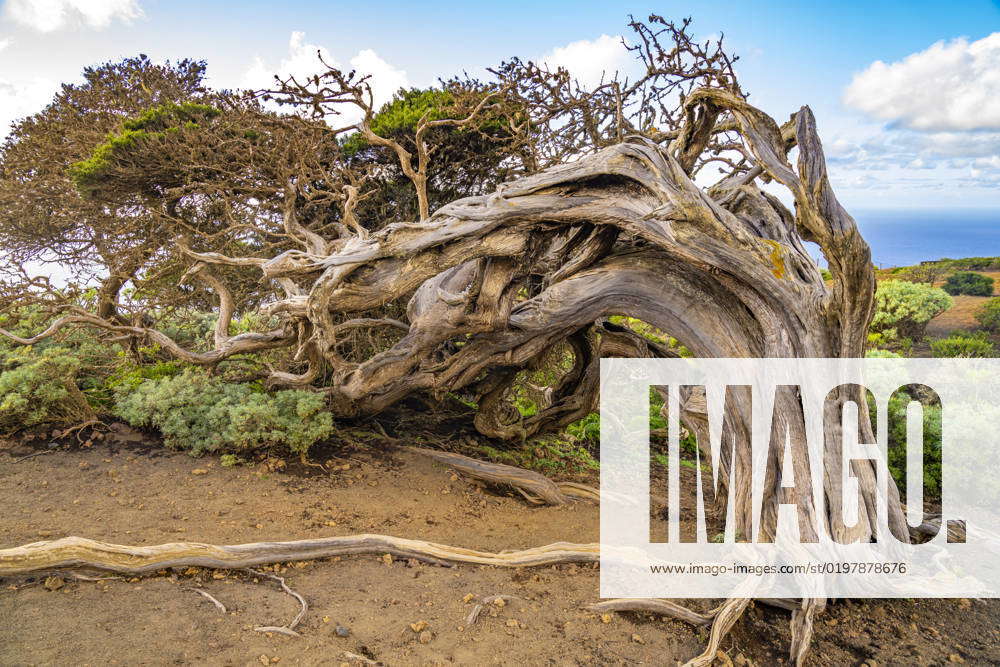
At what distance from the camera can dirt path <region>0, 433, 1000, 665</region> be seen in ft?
10.1

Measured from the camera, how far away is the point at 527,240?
15.6ft

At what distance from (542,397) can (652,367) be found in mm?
2352

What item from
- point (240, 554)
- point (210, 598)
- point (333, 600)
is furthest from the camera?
point (240, 554)

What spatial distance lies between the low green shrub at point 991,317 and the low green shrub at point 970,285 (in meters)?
3.29

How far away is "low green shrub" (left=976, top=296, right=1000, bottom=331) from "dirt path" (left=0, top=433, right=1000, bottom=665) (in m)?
11.0

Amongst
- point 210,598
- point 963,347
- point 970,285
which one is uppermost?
point 970,285

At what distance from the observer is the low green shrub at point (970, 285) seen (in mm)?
15750

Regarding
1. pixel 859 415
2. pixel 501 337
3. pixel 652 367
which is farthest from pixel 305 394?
pixel 859 415

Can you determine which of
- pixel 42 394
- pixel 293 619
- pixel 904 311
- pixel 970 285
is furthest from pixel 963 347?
pixel 42 394

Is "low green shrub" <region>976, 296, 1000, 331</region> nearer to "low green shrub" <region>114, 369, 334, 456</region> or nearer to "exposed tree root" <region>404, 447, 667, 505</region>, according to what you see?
"exposed tree root" <region>404, 447, 667, 505</region>

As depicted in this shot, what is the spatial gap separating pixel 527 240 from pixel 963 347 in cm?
927

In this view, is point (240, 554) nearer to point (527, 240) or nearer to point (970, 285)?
point (527, 240)

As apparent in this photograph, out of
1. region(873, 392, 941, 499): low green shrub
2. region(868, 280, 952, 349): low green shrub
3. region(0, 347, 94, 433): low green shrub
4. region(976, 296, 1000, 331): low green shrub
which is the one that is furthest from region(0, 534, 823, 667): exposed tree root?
region(976, 296, 1000, 331): low green shrub

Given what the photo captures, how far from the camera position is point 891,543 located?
13.4 ft
